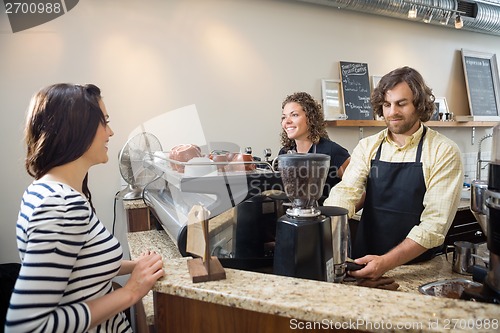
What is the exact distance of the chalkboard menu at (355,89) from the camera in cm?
366

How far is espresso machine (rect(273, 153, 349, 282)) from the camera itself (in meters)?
0.87

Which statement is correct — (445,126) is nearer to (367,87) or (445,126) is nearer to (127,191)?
(367,87)

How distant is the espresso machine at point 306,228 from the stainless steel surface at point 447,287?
337 millimetres

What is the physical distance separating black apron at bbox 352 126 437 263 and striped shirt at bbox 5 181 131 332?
3.90 feet

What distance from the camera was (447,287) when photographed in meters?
1.08

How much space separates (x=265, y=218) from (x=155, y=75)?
7.12 feet

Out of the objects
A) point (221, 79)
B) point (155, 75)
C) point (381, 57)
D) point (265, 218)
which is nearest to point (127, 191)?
point (155, 75)

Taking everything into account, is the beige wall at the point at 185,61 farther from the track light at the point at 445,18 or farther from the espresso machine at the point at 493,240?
the espresso machine at the point at 493,240

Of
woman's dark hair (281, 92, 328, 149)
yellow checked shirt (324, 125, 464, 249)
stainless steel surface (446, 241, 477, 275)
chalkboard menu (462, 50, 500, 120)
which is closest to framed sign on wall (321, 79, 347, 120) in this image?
woman's dark hair (281, 92, 328, 149)

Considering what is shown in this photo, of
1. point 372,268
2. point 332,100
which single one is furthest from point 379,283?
point 332,100

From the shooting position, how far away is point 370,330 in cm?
62

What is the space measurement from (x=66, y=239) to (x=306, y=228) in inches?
22.1

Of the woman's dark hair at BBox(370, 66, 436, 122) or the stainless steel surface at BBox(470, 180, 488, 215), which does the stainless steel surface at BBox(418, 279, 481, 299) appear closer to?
the stainless steel surface at BBox(470, 180, 488, 215)

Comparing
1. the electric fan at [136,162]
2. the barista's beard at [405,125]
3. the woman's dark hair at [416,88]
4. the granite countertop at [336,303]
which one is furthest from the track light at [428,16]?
the granite countertop at [336,303]
